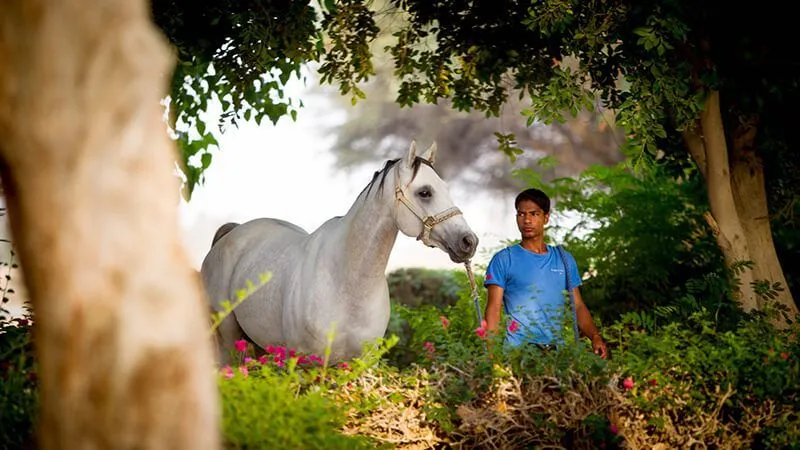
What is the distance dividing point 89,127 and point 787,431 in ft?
13.2

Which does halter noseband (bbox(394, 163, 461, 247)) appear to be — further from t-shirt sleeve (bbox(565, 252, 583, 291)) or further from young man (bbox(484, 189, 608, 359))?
t-shirt sleeve (bbox(565, 252, 583, 291))

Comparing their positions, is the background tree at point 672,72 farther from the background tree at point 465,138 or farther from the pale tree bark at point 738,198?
the background tree at point 465,138

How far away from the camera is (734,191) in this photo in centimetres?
752

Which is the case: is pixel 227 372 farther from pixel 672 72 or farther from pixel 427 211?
pixel 672 72

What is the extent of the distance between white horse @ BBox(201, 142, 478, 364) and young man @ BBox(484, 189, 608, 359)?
355 mm

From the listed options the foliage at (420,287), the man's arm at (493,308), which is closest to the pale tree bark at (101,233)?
the man's arm at (493,308)

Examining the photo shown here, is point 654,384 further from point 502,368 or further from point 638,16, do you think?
point 638,16

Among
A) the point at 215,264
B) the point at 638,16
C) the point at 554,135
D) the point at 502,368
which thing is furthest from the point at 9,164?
the point at 554,135

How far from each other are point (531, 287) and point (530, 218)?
420 millimetres

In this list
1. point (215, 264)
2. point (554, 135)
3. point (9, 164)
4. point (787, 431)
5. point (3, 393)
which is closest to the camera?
point (9, 164)

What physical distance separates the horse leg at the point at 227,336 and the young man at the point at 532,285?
2585 millimetres

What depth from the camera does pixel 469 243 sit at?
19.5 ft

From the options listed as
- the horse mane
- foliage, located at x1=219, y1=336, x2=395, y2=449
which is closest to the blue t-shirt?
the horse mane

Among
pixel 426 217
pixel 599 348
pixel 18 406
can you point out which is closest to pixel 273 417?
pixel 18 406
